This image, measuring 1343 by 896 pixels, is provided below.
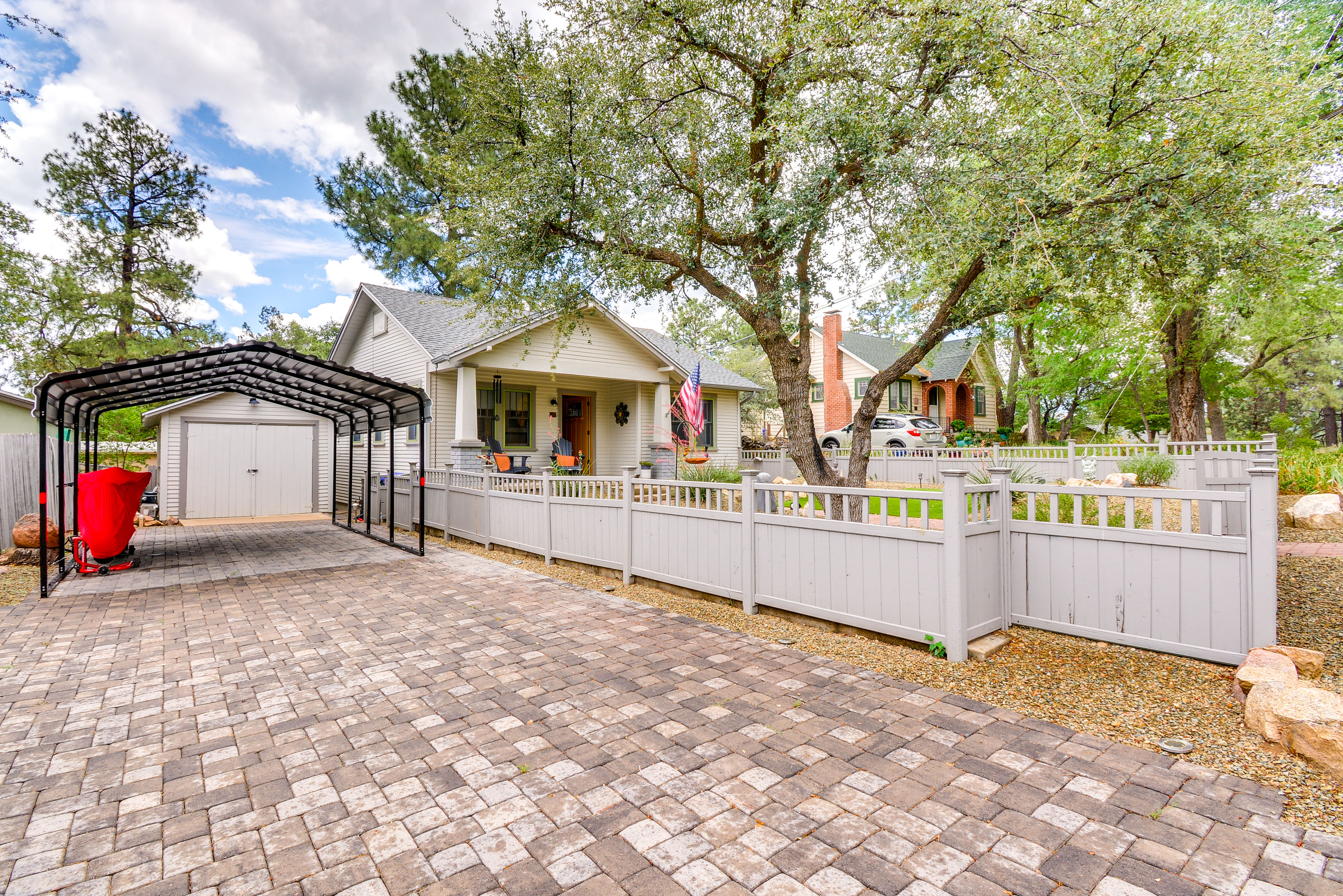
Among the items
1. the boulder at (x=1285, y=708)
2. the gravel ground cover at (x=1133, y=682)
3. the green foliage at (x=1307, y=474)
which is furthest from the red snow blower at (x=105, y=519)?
the green foliage at (x=1307, y=474)

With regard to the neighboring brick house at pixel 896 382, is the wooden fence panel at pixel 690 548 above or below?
below

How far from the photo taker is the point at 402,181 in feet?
66.4

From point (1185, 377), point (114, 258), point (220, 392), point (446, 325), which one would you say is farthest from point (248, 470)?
point (1185, 377)

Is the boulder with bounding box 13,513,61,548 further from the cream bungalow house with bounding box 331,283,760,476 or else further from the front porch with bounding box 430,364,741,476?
the front porch with bounding box 430,364,741,476

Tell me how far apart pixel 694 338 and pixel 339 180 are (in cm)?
1651

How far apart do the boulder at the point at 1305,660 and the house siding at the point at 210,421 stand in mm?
13489

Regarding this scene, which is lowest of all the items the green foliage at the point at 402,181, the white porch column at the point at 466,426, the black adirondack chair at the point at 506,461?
the black adirondack chair at the point at 506,461

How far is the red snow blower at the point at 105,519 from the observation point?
730cm

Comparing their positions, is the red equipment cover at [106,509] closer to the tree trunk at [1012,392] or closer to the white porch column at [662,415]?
the white porch column at [662,415]

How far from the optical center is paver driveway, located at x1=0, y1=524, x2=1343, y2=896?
201cm

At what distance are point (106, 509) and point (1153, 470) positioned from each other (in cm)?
1504

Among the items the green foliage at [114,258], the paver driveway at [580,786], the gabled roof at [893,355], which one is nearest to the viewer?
the paver driveway at [580,786]

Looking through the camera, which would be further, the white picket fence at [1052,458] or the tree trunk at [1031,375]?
the tree trunk at [1031,375]

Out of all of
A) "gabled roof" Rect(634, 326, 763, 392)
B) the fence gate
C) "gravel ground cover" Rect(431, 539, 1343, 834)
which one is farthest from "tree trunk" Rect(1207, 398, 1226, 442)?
the fence gate
